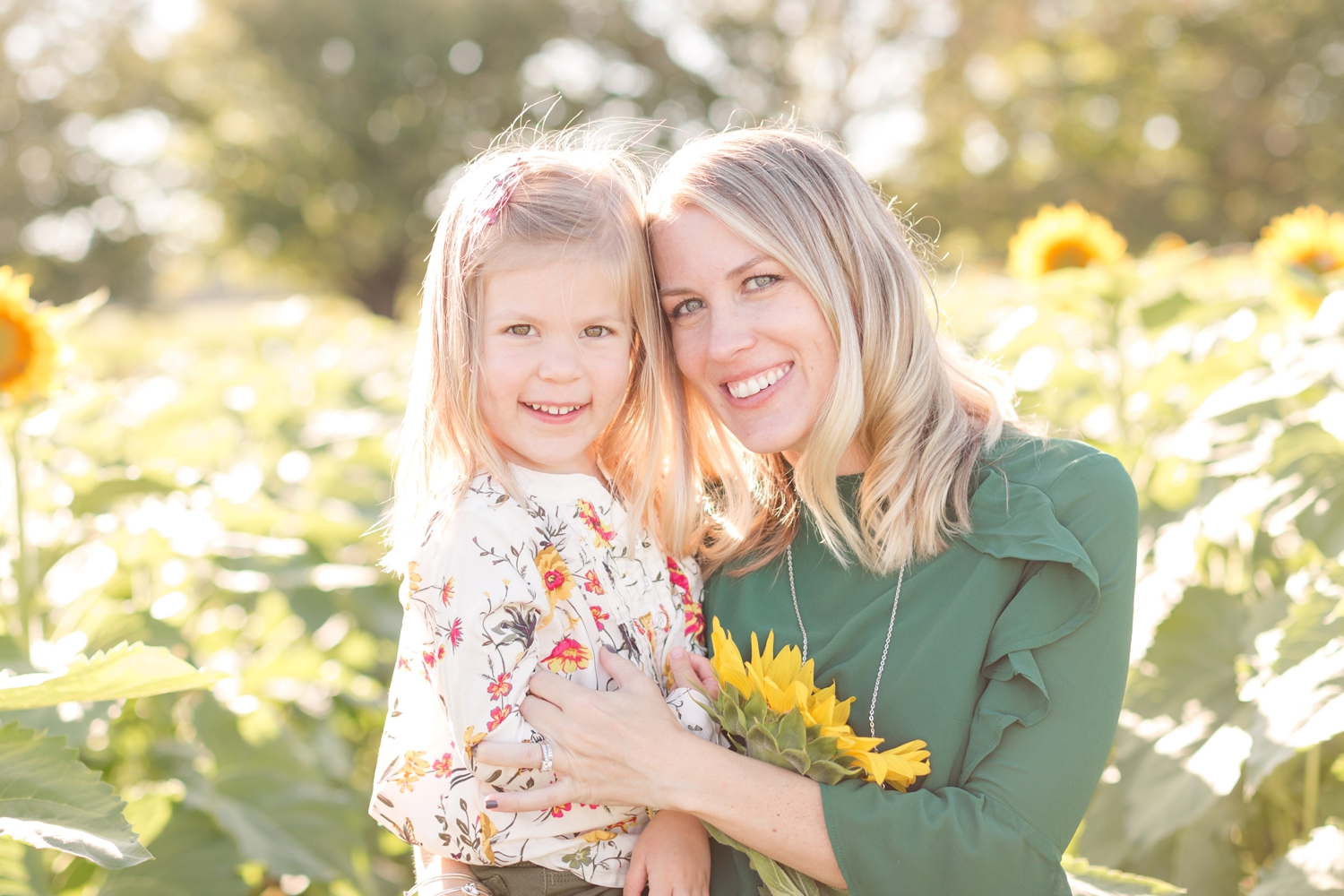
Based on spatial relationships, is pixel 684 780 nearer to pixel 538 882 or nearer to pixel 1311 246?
pixel 538 882

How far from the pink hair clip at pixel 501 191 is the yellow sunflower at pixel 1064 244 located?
8.26 feet

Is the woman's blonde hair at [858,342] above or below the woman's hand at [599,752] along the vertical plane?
above

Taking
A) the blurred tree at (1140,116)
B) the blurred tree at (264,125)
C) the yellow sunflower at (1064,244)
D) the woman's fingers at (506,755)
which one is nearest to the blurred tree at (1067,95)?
the blurred tree at (1140,116)

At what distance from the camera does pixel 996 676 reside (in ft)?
5.08

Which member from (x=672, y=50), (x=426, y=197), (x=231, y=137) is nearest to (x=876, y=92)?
(x=672, y=50)

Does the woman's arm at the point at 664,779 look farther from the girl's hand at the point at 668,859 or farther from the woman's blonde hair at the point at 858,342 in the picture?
the woman's blonde hair at the point at 858,342

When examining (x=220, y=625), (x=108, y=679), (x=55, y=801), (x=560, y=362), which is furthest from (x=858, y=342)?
(x=220, y=625)

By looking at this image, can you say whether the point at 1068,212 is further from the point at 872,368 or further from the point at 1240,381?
the point at 872,368

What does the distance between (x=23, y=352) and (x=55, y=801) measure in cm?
117

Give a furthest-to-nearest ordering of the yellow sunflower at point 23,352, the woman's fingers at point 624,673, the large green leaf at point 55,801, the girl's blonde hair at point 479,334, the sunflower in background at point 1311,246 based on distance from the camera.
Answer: the sunflower in background at point 1311,246 < the yellow sunflower at point 23,352 < the girl's blonde hair at point 479,334 < the woman's fingers at point 624,673 < the large green leaf at point 55,801

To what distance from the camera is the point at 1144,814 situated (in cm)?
191

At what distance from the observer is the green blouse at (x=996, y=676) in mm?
1460

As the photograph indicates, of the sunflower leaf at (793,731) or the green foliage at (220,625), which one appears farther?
the green foliage at (220,625)

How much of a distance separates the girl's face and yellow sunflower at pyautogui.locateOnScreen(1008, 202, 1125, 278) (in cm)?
253
